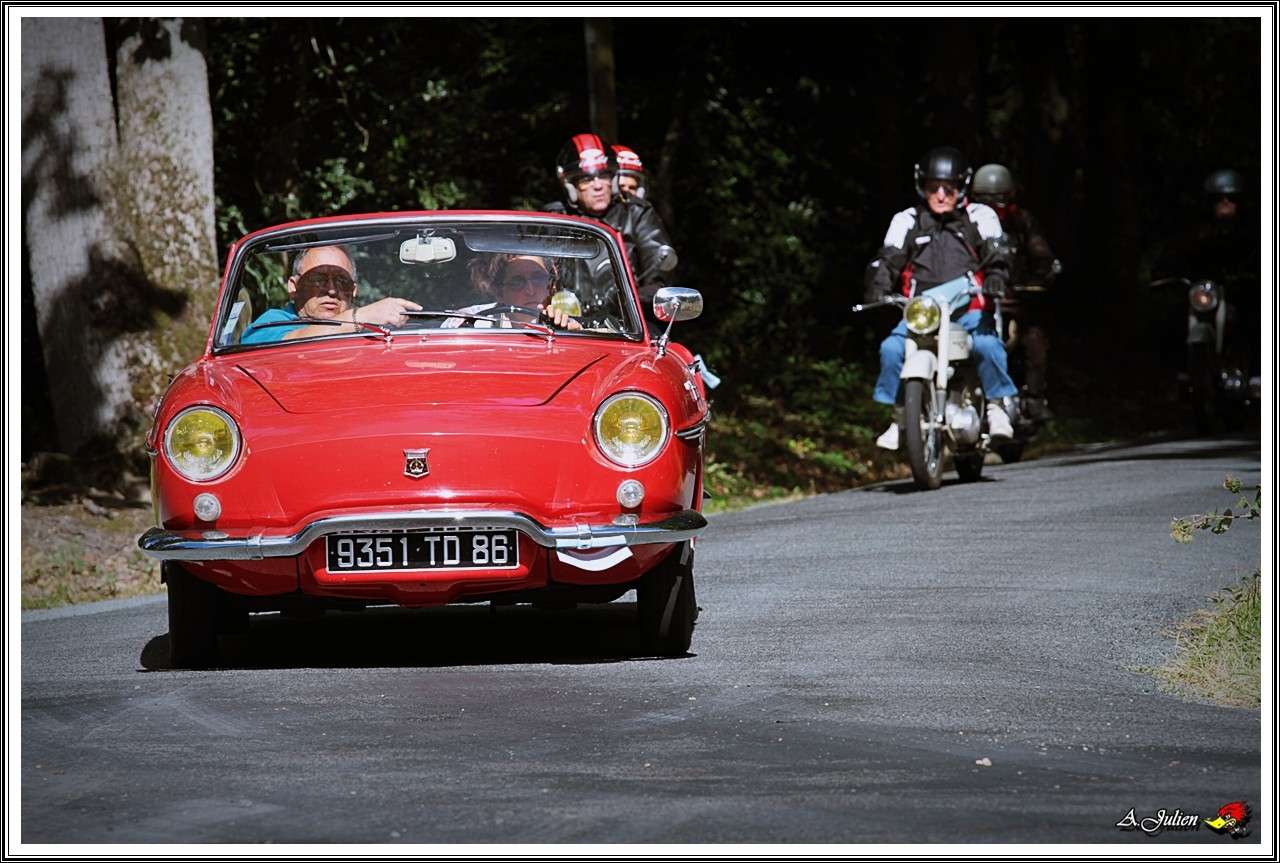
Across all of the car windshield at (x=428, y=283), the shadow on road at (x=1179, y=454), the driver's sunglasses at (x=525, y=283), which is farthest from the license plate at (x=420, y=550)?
the shadow on road at (x=1179, y=454)

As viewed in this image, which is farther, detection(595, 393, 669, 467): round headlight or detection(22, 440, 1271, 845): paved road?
detection(595, 393, 669, 467): round headlight

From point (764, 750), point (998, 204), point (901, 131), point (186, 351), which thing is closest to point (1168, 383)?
point (901, 131)

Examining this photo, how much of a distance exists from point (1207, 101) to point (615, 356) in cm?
2327

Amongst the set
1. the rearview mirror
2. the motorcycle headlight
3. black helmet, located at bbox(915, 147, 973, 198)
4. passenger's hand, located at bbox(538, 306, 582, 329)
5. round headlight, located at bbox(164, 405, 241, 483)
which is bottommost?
the motorcycle headlight

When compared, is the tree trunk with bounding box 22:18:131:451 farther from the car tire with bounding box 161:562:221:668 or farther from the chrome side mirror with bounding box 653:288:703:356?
the car tire with bounding box 161:562:221:668

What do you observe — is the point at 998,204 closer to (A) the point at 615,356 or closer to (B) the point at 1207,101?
(A) the point at 615,356

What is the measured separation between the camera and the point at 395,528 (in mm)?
7289

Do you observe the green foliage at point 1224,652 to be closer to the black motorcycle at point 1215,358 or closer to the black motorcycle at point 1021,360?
the black motorcycle at point 1021,360

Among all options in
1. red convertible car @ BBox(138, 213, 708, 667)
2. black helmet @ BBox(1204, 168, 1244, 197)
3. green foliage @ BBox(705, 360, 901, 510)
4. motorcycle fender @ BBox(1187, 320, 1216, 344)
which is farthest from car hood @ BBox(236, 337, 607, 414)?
black helmet @ BBox(1204, 168, 1244, 197)

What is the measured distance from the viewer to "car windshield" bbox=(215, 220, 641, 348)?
336 inches

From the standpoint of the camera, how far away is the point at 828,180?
84.3ft

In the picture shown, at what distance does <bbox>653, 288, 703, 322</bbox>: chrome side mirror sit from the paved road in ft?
3.97

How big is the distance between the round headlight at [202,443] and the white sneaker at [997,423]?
790 centimetres

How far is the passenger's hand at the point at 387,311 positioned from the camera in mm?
8523
